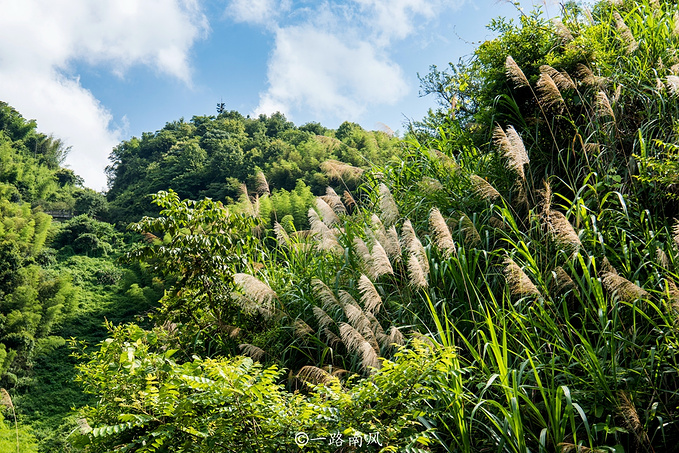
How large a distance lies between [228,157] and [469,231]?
1274 inches

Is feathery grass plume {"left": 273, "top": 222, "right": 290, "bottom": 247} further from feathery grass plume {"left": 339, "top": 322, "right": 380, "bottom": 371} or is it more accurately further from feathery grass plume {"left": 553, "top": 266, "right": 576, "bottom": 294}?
feathery grass plume {"left": 553, "top": 266, "right": 576, "bottom": 294}

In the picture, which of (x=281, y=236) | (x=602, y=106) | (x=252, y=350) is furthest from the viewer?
(x=281, y=236)

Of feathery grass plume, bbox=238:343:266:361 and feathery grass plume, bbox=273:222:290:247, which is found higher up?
feathery grass plume, bbox=273:222:290:247

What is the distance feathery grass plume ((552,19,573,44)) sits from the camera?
415 centimetres

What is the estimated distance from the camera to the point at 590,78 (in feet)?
12.4

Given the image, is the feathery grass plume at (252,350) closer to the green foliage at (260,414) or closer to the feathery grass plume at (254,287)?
the feathery grass plume at (254,287)

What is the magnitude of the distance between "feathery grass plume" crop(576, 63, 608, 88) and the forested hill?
15.7m

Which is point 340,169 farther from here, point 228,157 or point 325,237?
point 228,157

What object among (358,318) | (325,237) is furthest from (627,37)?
(358,318)

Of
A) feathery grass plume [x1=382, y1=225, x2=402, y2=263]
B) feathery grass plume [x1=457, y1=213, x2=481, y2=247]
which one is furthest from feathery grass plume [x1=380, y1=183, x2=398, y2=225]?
feathery grass plume [x1=457, y1=213, x2=481, y2=247]

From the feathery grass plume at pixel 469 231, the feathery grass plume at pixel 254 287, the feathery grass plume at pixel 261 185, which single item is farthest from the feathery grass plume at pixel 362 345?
the feathery grass plume at pixel 261 185

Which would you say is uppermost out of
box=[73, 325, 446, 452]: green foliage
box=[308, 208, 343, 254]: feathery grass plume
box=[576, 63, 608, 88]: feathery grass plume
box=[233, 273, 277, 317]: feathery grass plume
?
box=[576, 63, 608, 88]: feathery grass plume

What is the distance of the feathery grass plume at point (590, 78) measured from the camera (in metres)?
3.78

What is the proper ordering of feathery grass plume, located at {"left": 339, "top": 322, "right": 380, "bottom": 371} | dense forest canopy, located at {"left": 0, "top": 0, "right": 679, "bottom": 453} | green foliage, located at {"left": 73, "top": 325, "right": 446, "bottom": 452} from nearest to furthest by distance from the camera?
green foliage, located at {"left": 73, "top": 325, "right": 446, "bottom": 452}
dense forest canopy, located at {"left": 0, "top": 0, "right": 679, "bottom": 453}
feathery grass plume, located at {"left": 339, "top": 322, "right": 380, "bottom": 371}
